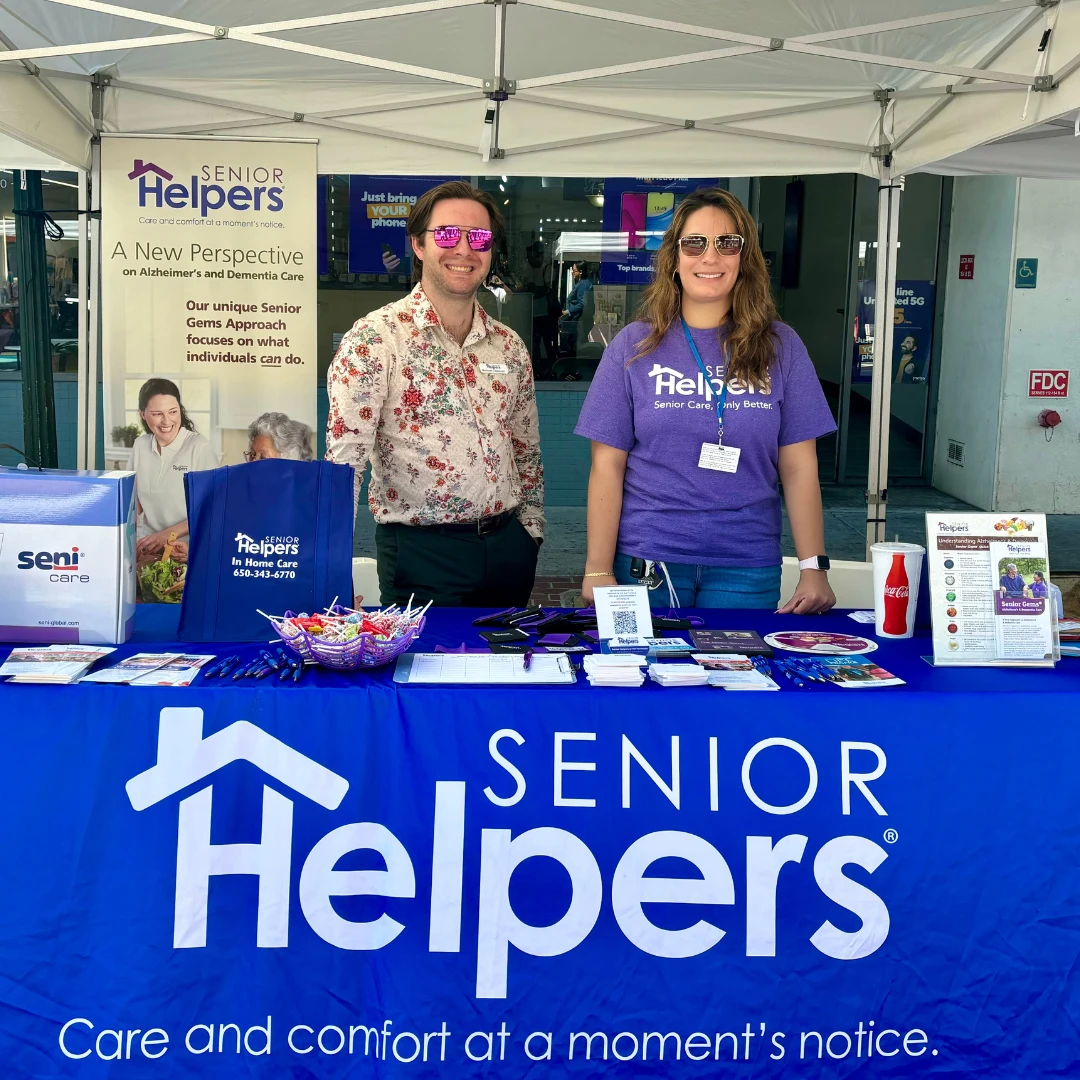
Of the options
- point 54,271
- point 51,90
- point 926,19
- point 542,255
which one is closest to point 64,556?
point 51,90

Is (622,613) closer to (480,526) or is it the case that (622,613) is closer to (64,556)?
(480,526)

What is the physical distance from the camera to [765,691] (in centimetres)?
191

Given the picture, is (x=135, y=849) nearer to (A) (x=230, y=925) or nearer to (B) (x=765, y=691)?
(A) (x=230, y=925)

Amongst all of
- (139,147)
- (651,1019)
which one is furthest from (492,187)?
(651,1019)

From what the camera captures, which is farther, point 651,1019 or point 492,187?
point 492,187

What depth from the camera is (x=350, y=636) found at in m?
1.95

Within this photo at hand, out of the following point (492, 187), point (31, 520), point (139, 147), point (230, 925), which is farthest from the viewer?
point (492, 187)

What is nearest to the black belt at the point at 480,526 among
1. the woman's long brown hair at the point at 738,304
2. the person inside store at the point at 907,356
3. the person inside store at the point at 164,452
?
the woman's long brown hair at the point at 738,304

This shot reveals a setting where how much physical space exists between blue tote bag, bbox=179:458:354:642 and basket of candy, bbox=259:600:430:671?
0.44ft

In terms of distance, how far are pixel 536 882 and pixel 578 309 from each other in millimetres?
6138

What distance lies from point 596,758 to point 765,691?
1.00ft

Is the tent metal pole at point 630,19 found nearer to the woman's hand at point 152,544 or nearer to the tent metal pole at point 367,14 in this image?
the tent metal pole at point 367,14

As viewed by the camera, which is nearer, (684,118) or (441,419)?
(441,419)

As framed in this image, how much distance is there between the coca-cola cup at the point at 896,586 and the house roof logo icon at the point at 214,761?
1.10 m
